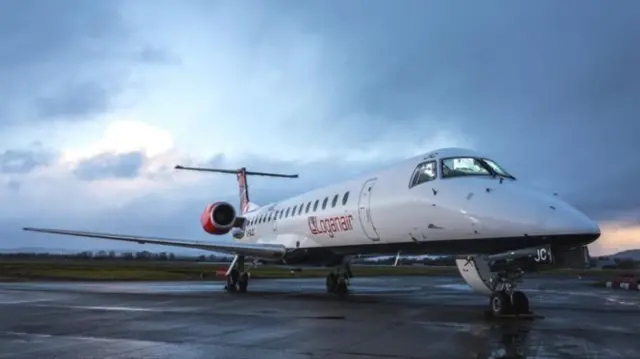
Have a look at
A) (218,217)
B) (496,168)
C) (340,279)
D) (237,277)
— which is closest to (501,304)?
(496,168)

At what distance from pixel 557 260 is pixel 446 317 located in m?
2.59

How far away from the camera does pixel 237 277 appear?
22.7 meters

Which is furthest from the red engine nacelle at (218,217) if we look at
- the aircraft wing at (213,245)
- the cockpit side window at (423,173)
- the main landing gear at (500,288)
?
the main landing gear at (500,288)

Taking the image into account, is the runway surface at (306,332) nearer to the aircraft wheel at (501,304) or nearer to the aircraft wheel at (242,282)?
the aircraft wheel at (501,304)

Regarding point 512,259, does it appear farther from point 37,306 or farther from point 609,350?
point 37,306

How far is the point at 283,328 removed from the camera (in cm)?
1007

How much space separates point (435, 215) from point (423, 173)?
144cm

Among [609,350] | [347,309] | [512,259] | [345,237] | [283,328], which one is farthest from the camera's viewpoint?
[345,237]

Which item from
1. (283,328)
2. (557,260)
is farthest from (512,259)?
(283,328)

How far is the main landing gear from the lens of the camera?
1177cm

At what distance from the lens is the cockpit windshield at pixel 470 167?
12.7 metres

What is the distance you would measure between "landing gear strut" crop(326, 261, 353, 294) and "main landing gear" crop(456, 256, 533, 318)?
323 inches

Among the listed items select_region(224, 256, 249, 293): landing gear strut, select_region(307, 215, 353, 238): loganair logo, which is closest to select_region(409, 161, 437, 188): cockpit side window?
select_region(307, 215, 353, 238): loganair logo

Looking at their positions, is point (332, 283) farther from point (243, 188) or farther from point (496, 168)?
point (243, 188)
